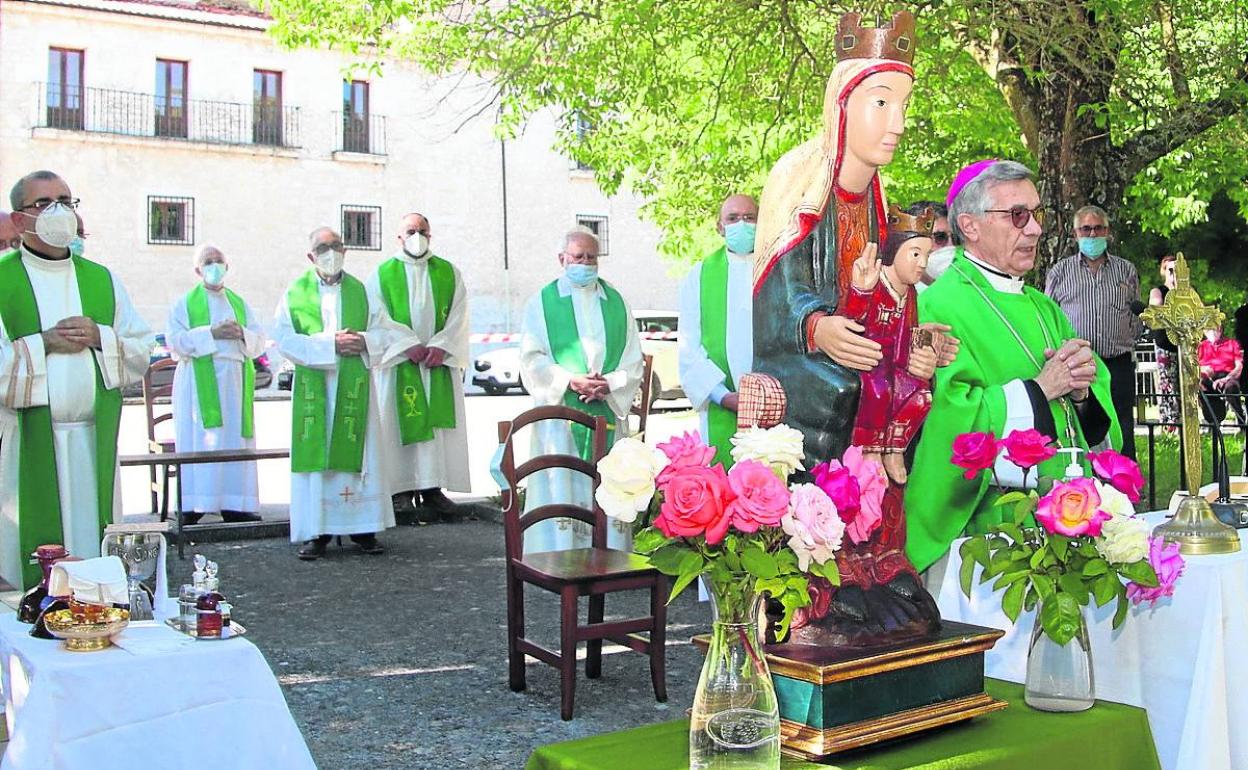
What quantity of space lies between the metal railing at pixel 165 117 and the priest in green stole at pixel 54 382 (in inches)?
1008

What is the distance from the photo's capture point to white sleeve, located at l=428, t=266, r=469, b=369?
11125mm

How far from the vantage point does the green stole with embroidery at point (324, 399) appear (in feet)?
33.0

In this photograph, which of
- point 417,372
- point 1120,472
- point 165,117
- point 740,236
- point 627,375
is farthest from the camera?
point 165,117

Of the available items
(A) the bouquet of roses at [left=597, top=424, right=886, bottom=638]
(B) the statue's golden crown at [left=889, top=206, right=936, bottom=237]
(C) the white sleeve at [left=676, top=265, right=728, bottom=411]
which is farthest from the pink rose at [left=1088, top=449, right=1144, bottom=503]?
(C) the white sleeve at [left=676, top=265, right=728, bottom=411]

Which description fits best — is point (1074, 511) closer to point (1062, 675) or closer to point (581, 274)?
point (1062, 675)

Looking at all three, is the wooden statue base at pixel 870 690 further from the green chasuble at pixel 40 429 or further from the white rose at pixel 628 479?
the green chasuble at pixel 40 429

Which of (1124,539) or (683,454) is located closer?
(683,454)

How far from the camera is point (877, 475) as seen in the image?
2.99m

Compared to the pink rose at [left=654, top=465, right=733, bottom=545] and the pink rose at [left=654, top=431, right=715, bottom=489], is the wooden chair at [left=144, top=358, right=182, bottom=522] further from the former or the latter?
the pink rose at [left=654, top=465, right=733, bottom=545]

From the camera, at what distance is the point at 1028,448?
3500 mm

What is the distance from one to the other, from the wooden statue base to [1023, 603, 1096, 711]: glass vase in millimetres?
190

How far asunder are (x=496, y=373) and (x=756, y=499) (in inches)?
999

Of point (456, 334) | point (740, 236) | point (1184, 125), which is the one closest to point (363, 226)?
point (456, 334)

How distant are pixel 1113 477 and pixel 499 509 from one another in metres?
8.36
